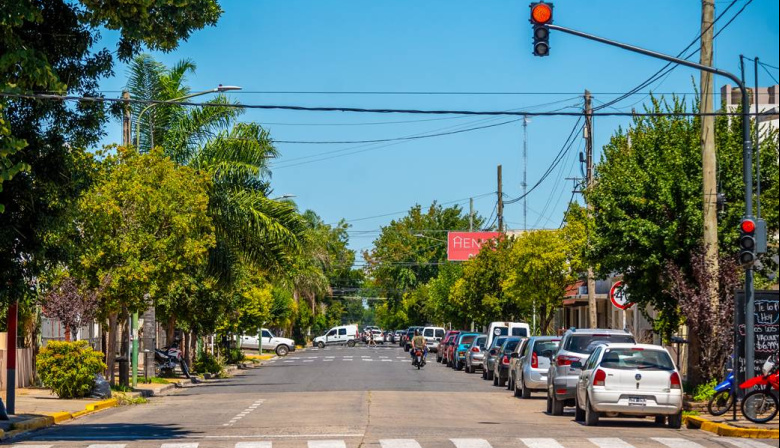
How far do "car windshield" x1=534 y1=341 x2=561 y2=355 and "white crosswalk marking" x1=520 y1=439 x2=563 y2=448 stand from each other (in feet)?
41.6

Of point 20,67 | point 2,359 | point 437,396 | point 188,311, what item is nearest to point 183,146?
point 188,311

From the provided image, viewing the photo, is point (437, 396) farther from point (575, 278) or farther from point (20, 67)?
point (575, 278)

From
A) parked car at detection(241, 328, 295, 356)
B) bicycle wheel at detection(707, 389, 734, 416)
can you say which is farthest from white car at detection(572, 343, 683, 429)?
parked car at detection(241, 328, 295, 356)

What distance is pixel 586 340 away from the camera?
26562 mm

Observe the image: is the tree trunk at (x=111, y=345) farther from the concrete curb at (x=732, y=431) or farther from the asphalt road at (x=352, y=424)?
the concrete curb at (x=732, y=431)

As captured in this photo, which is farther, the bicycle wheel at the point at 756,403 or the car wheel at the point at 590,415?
the car wheel at the point at 590,415

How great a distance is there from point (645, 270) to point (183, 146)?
17544 mm

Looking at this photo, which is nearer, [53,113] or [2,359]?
[53,113]

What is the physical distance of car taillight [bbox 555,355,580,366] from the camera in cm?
2548

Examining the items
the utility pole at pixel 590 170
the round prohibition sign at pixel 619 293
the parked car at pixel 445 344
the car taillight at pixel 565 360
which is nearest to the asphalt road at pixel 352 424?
the car taillight at pixel 565 360

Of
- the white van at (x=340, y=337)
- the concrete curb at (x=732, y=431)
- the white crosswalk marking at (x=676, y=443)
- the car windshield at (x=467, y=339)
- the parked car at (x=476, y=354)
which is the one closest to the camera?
the white crosswalk marking at (x=676, y=443)

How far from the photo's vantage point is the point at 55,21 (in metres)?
19.0

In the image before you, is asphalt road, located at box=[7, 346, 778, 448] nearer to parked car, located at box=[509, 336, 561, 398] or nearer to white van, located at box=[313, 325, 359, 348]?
parked car, located at box=[509, 336, 561, 398]

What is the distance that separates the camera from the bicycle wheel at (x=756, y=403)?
67.6ft
